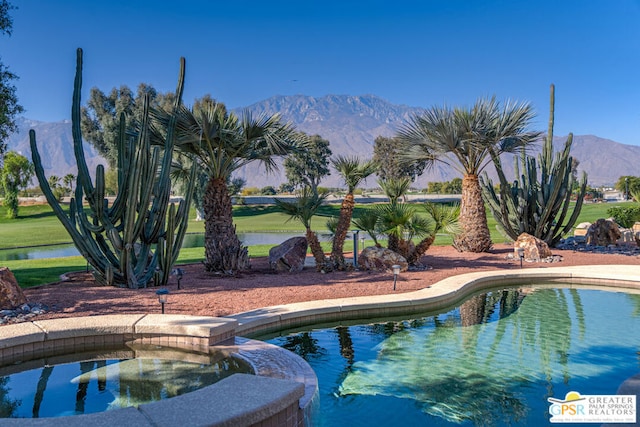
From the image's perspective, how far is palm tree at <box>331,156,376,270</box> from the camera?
12.0 meters

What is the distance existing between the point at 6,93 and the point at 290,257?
8.45m

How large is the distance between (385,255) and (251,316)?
18.5 feet

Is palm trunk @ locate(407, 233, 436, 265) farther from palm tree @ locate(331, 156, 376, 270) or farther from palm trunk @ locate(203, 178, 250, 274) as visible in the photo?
palm trunk @ locate(203, 178, 250, 274)

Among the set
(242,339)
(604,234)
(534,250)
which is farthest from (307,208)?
(604,234)

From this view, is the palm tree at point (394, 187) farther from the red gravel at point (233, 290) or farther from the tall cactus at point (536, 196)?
the tall cactus at point (536, 196)

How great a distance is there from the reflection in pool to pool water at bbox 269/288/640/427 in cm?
140

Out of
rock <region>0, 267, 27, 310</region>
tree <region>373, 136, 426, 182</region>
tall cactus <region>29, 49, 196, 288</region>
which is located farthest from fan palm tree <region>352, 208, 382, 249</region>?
tree <region>373, 136, 426, 182</region>

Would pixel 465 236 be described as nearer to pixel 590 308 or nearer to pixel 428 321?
pixel 590 308

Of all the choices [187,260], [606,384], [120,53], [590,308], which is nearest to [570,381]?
[606,384]

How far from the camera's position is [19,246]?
23594mm

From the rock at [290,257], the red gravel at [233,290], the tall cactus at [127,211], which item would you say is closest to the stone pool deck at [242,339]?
the red gravel at [233,290]

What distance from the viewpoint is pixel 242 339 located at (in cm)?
682

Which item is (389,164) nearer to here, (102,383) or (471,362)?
(471,362)

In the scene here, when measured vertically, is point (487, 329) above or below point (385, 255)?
below
